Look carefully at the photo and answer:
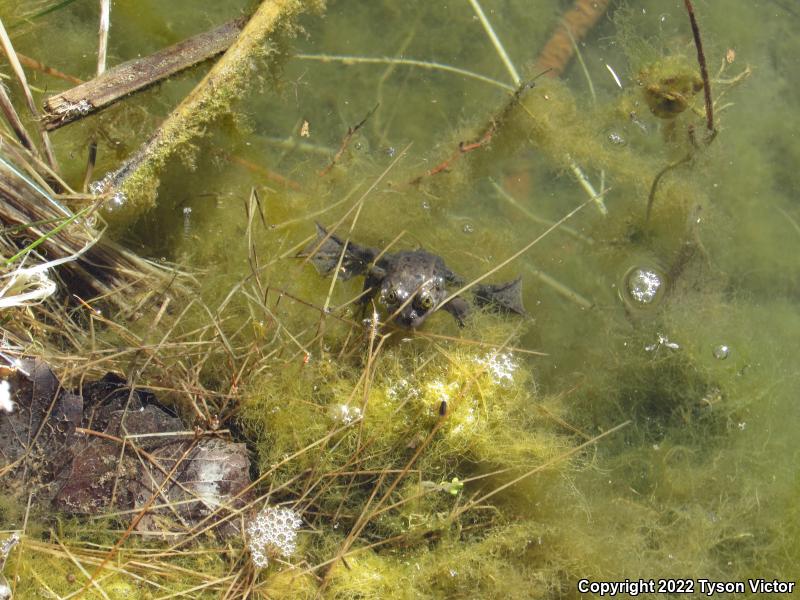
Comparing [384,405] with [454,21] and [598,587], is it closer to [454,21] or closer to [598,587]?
[598,587]

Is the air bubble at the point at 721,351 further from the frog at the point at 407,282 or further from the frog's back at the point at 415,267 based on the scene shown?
the frog's back at the point at 415,267

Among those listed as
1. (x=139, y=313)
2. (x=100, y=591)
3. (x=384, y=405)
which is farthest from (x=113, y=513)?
(x=384, y=405)

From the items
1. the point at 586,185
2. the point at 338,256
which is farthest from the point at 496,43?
the point at 338,256

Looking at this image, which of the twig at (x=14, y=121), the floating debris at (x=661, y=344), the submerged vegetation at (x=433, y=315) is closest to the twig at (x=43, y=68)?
the submerged vegetation at (x=433, y=315)

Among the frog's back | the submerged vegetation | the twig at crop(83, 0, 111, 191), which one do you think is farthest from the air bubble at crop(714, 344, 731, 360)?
the twig at crop(83, 0, 111, 191)

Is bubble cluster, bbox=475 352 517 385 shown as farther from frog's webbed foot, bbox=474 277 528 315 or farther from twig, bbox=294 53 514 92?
twig, bbox=294 53 514 92
